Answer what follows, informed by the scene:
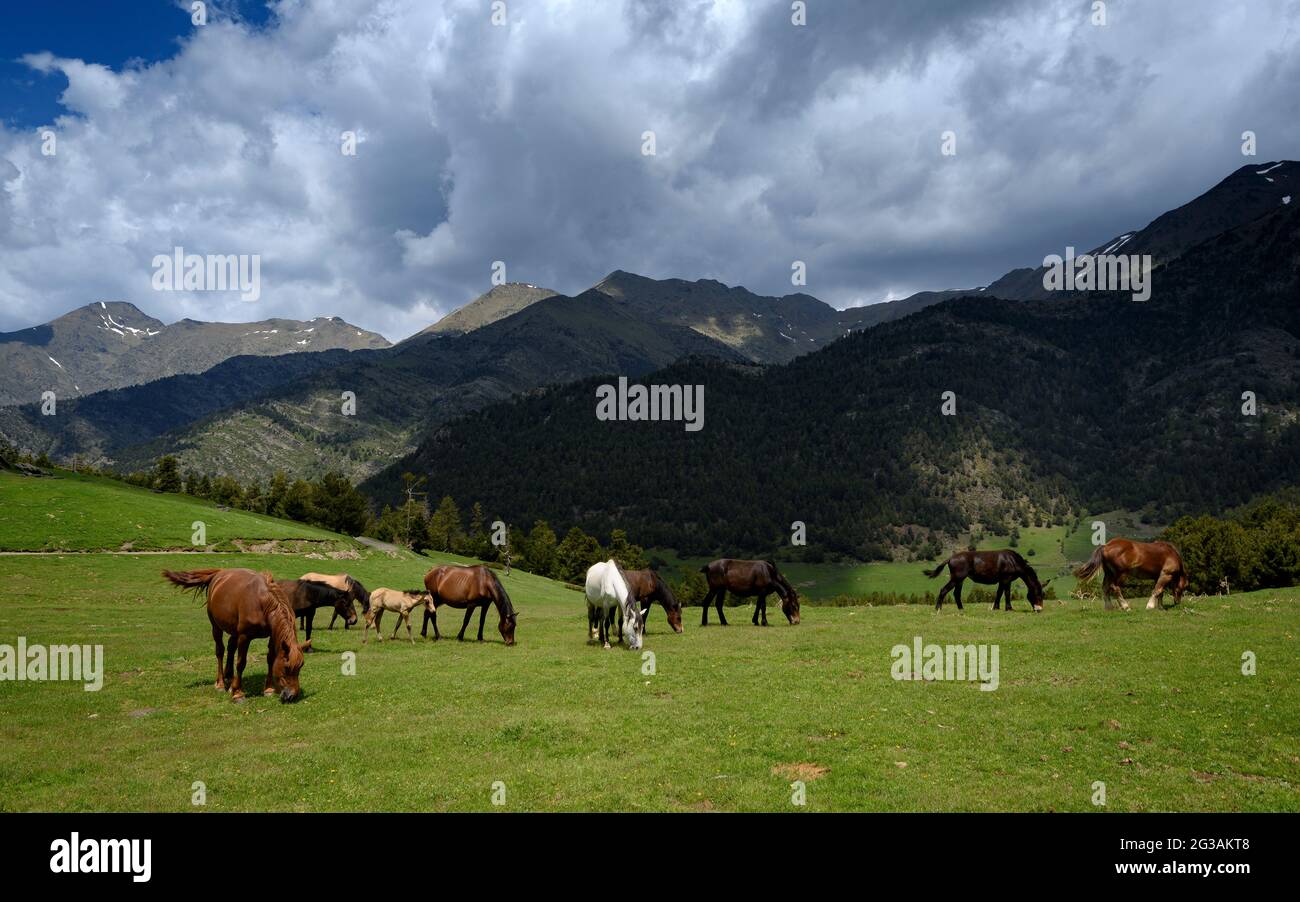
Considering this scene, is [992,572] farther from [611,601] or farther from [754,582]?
[611,601]

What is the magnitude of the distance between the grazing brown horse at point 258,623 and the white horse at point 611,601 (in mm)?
10919

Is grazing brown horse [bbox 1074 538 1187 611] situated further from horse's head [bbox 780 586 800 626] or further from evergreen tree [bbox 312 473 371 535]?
evergreen tree [bbox 312 473 371 535]

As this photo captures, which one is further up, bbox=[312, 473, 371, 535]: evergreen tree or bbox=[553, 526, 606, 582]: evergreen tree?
bbox=[312, 473, 371, 535]: evergreen tree

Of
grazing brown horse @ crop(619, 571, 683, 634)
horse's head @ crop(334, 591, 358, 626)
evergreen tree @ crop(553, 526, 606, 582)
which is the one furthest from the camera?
evergreen tree @ crop(553, 526, 606, 582)

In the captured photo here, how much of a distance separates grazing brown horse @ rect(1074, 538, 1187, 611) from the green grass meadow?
1.39m

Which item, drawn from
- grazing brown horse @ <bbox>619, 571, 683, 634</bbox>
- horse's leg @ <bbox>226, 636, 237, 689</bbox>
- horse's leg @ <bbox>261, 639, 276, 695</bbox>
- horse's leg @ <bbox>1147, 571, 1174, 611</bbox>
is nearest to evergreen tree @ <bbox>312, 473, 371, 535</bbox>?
grazing brown horse @ <bbox>619, 571, 683, 634</bbox>

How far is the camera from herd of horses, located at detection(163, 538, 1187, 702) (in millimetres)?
18016

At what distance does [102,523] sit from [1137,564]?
6994 cm

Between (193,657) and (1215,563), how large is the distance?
9262 cm

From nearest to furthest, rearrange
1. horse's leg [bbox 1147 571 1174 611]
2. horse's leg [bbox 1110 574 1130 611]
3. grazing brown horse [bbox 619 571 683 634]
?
1. horse's leg [bbox 1147 571 1174 611]
2. horse's leg [bbox 1110 574 1130 611]
3. grazing brown horse [bbox 619 571 683 634]

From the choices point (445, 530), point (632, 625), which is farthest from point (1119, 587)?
point (445, 530)
